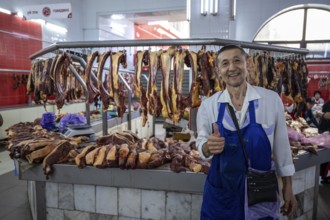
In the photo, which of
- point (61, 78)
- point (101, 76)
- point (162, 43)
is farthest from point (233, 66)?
point (61, 78)

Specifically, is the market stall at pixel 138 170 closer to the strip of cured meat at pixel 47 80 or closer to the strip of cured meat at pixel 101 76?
the strip of cured meat at pixel 101 76

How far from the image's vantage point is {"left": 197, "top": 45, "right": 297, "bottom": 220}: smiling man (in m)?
1.81

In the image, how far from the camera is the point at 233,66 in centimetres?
184

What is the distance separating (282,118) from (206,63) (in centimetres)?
120

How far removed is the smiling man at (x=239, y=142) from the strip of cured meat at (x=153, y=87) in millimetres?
1161

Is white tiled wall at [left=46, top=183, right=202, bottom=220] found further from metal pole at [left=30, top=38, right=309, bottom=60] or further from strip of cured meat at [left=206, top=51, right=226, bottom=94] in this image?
metal pole at [left=30, top=38, right=309, bottom=60]

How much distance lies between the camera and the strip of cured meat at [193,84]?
9.40ft

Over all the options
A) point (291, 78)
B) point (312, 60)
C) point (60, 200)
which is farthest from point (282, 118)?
point (312, 60)

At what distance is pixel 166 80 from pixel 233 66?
1.21 m

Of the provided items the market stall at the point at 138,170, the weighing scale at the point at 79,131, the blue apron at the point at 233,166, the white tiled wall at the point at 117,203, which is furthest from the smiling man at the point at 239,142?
the weighing scale at the point at 79,131

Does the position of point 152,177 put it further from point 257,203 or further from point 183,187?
point 257,203

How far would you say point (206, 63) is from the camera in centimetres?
288

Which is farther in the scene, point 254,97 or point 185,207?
point 185,207

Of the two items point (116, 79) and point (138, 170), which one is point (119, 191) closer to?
point (138, 170)
